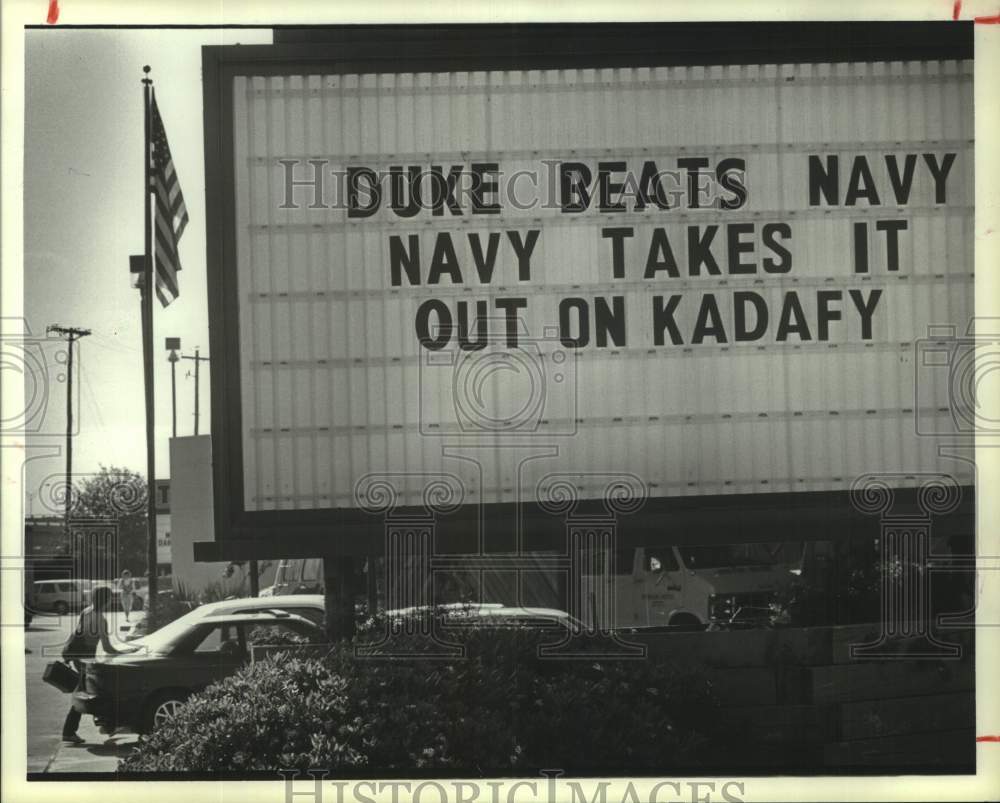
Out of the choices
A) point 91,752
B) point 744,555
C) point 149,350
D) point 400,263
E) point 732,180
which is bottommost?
point 91,752

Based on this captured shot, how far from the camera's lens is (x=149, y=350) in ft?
30.6

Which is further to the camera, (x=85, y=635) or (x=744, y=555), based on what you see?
(x=744, y=555)

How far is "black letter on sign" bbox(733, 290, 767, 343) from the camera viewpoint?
30.7ft

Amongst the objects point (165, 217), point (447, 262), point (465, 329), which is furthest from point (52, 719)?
point (447, 262)

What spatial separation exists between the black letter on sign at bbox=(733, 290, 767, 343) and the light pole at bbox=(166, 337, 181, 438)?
2.92 m

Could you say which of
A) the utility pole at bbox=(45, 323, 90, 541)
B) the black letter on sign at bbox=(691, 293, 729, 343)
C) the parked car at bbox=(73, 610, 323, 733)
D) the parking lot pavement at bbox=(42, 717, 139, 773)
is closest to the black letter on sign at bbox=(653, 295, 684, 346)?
the black letter on sign at bbox=(691, 293, 729, 343)

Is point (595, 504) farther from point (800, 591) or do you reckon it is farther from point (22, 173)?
point (22, 173)

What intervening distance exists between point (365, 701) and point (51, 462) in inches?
80.5

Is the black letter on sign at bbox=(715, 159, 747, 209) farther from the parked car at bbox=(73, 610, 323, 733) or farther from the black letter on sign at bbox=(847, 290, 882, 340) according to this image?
the parked car at bbox=(73, 610, 323, 733)

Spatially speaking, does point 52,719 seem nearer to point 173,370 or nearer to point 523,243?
point 173,370

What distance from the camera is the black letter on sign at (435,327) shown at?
9.30m

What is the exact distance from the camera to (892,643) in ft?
30.6

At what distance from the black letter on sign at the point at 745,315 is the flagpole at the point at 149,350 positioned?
3.05m

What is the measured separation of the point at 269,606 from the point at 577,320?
219cm
